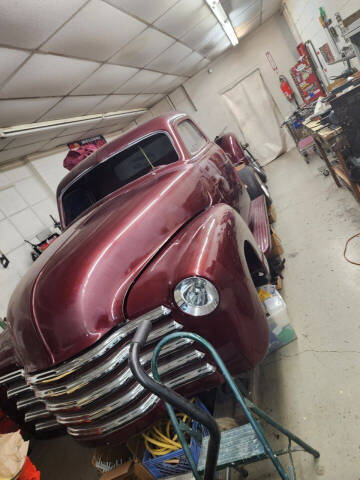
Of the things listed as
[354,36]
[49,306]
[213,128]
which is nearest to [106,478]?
[49,306]

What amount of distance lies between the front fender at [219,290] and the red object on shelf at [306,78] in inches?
233

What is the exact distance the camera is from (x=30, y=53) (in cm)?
288

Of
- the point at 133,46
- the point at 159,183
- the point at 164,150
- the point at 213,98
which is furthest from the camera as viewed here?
the point at 213,98

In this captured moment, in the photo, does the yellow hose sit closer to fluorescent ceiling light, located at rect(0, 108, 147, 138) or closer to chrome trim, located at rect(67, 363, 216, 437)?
chrome trim, located at rect(67, 363, 216, 437)

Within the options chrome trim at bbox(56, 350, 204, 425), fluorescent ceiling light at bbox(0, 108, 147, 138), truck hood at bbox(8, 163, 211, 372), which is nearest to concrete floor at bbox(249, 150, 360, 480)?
chrome trim at bbox(56, 350, 204, 425)

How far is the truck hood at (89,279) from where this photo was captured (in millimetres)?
1128

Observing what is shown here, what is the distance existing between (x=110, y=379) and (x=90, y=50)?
13.0 ft

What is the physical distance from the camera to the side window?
2333 mm

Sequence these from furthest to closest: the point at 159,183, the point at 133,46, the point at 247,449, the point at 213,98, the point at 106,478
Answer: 1. the point at 213,98
2. the point at 133,46
3. the point at 159,183
4. the point at 106,478
5. the point at 247,449

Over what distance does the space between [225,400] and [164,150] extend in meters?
1.89

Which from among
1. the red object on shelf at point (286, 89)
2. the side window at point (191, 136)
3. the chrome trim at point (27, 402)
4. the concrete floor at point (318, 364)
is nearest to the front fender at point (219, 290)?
the concrete floor at point (318, 364)

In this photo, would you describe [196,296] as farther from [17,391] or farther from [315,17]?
[315,17]

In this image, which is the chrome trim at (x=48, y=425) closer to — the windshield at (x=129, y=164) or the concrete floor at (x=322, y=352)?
the concrete floor at (x=322, y=352)

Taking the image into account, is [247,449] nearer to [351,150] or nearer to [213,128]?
[351,150]
